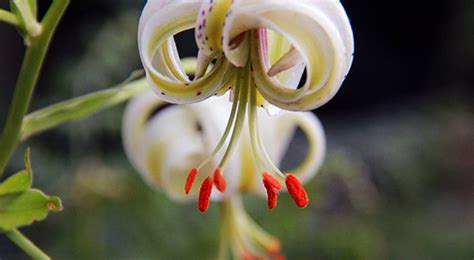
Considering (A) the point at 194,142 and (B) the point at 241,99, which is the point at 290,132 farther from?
(B) the point at 241,99

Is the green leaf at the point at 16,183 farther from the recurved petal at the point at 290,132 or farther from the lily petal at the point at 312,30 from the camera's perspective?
the recurved petal at the point at 290,132

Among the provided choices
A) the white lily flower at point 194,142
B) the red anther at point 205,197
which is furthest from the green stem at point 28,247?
the white lily flower at point 194,142

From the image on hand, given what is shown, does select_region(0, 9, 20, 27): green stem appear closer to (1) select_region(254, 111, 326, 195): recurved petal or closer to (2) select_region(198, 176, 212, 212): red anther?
(2) select_region(198, 176, 212, 212): red anther

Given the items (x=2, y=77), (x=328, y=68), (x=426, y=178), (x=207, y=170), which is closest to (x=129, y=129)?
(x=207, y=170)

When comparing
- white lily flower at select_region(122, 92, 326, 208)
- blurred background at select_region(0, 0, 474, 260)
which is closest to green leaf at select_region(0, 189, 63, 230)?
white lily flower at select_region(122, 92, 326, 208)

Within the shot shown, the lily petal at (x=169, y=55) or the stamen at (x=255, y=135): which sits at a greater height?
the lily petal at (x=169, y=55)

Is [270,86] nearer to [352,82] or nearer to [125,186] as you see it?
[125,186]
